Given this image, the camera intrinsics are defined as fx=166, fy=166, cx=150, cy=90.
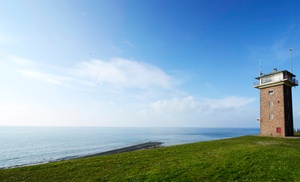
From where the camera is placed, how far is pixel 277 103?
47875 mm

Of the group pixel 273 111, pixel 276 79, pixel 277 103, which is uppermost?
pixel 276 79

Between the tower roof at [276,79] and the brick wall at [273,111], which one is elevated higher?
the tower roof at [276,79]

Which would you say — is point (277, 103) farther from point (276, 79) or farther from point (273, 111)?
point (276, 79)

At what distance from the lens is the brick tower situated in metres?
46.6

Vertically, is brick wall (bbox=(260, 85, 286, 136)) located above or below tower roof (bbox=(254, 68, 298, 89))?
below

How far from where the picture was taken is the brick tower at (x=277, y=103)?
46.6 meters

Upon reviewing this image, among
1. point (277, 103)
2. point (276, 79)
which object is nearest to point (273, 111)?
point (277, 103)

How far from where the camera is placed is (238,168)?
1581cm

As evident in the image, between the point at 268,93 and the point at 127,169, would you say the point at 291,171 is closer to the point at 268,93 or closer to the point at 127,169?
the point at 127,169

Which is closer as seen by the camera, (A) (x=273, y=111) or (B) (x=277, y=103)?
(B) (x=277, y=103)

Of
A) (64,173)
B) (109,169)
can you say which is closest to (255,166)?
(109,169)

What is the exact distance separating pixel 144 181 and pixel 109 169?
18.9ft

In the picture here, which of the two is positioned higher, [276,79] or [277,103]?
[276,79]

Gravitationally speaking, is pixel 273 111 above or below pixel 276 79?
below
